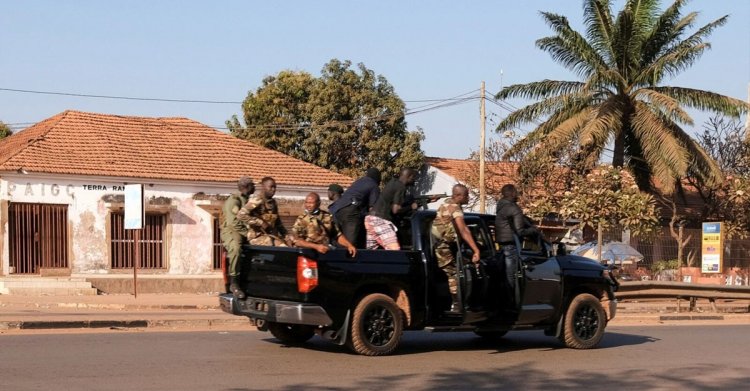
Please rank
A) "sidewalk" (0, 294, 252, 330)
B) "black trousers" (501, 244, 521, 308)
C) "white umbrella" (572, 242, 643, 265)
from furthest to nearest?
"white umbrella" (572, 242, 643, 265) → "sidewalk" (0, 294, 252, 330) → "black trousers" (501, 244, 521, 308)

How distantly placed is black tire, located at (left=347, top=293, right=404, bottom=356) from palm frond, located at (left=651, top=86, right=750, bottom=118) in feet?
82.3

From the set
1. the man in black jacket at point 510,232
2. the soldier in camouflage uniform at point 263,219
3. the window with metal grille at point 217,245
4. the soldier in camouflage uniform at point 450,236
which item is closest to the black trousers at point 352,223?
the soldier in camouflage uniform at point 263,219

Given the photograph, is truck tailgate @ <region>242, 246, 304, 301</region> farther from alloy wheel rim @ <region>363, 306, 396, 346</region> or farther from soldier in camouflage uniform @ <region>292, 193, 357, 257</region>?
alloy wheel rim @ <region>363, 306, 396, 346</region>

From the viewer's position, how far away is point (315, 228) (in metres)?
11.8

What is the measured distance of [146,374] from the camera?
31.6ft

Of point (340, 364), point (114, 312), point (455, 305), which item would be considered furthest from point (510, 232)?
→ point (114, 312)

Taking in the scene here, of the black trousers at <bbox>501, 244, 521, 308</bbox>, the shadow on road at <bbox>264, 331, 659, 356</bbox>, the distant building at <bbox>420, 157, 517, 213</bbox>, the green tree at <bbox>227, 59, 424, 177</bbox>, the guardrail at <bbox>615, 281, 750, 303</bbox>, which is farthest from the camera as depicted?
the green tree at <bbox>227, 59, 424, 177</bbox>

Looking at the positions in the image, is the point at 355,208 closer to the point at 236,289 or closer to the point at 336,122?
the point at 236,289

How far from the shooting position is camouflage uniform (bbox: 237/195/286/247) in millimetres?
12227

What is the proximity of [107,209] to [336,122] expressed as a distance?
1673 centimetres

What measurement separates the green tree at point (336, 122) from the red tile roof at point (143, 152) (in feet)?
32.8

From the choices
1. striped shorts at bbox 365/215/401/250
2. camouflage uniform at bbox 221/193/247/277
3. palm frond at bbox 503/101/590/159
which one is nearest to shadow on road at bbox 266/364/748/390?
striped shorts at bbox 365/215/401/250

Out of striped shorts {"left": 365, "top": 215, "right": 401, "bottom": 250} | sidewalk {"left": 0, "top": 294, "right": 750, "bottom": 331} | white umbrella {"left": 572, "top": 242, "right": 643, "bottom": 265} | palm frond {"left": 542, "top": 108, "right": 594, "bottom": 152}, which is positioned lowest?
sidewalk {"left": 0, "top": 294, "right": 750, "bottom": 331}

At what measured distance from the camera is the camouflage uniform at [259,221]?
40.1ft
